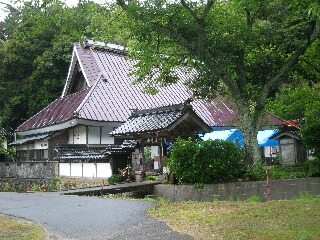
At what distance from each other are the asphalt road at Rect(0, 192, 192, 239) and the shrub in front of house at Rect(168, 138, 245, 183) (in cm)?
332

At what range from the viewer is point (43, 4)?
12445mm

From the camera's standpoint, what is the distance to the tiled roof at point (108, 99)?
24812 mm

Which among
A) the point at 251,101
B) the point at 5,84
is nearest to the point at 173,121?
the point at 251,101

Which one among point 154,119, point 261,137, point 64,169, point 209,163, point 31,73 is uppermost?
point 31,73

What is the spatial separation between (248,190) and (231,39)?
20.2ft

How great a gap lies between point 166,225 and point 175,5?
8390 millimetres

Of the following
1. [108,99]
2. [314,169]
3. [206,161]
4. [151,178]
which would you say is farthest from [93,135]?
[314,169]

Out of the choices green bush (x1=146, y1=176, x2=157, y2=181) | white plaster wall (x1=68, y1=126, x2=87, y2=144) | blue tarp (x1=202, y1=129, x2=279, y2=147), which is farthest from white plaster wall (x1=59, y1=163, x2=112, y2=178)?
blue tarp (x1=202, y1=129, x2=279, y2=147)

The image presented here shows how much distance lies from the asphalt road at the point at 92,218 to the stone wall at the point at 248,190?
10.5ft

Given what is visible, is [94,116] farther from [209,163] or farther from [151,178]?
[209,163]

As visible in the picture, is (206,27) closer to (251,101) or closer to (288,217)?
(251,101)

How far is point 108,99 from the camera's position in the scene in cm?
2612

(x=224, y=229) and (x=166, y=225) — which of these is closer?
(x=224, y=229)

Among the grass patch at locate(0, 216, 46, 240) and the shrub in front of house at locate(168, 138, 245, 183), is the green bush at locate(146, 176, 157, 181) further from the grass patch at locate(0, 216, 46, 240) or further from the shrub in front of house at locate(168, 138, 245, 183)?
the grass patch at locate(0, 216, 46, 240)
